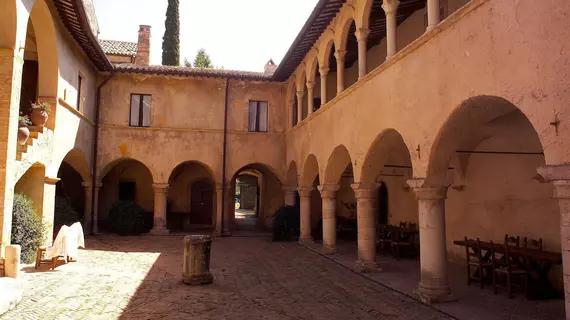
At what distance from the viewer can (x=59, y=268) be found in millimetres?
10797

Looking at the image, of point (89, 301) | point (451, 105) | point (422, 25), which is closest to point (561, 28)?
point (451, 105)

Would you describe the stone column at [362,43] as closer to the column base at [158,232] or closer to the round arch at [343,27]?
the round arch at [343,27]

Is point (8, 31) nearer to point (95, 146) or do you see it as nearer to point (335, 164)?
point (335, 164)

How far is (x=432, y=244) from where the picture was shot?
787 centimetres

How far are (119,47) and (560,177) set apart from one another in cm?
2581

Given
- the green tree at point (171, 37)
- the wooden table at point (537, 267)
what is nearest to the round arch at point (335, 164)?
the wooden table at point (537, 267)

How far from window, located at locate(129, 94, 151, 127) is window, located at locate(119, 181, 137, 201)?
12.7 ft

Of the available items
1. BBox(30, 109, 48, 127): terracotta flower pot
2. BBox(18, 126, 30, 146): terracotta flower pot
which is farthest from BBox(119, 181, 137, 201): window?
BBox(18, 126, 30, 146): terracotta flower pot

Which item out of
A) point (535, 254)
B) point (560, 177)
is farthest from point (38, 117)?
point (535, 254)

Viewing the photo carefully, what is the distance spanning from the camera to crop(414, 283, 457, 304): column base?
7668 millimetres

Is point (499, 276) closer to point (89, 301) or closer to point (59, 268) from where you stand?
point (89, 301)

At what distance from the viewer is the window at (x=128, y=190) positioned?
22.1 metres

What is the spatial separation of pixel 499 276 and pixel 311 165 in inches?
329

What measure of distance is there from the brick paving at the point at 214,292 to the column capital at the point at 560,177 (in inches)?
122
